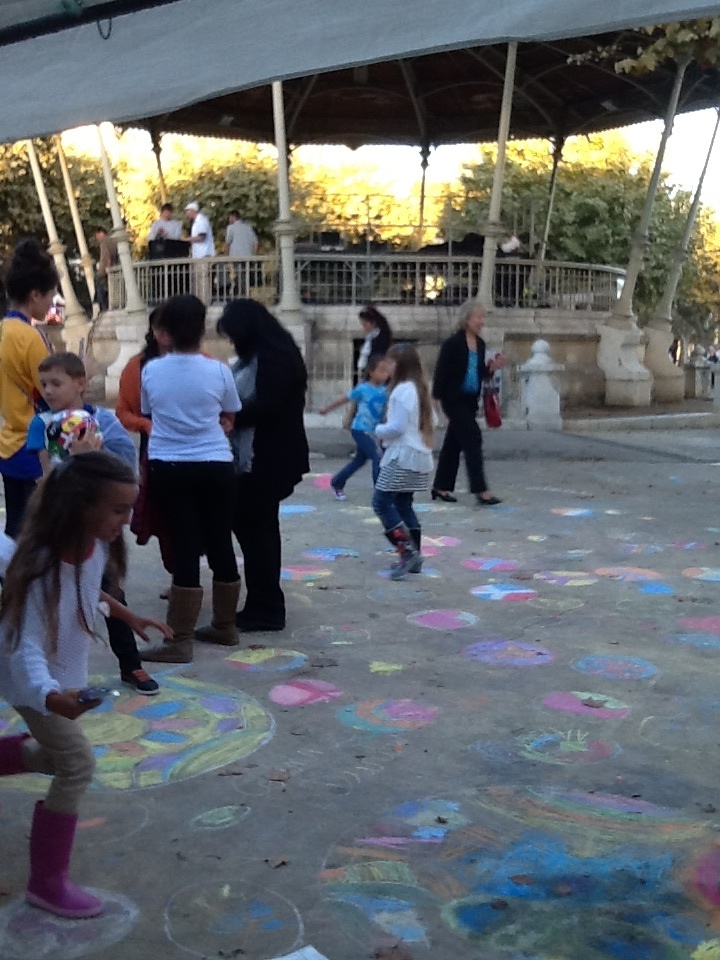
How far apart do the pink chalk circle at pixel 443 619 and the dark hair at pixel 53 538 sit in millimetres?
A: 3292

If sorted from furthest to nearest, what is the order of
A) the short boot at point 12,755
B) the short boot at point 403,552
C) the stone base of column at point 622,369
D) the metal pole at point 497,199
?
the stone base of column at point 622,369, the metal pole at point 497,199, the short boot at point 403,552, the short boot at point 12,755

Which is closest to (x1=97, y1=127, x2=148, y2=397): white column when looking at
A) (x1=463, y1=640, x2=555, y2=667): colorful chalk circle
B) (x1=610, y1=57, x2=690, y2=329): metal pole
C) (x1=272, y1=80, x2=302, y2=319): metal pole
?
(x1=272, y1=80, x2=302, y2=319): metal pole

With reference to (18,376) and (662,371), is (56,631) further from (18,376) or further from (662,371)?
(662,371)

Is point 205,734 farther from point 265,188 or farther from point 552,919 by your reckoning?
point 265,188

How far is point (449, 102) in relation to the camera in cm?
2602

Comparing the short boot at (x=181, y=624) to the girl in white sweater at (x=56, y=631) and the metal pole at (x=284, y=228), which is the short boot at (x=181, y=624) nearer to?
the girl in white sweater at (x=56, y=631)

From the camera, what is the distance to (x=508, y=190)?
34.7m

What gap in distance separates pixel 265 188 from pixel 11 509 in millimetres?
29648

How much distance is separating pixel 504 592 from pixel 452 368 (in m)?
3.54

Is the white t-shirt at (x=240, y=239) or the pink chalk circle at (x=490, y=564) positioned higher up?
the white t-shirt at (x=240, y=239)

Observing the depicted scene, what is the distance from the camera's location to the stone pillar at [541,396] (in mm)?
16797

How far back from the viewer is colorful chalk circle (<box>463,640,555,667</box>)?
5363 millimetres

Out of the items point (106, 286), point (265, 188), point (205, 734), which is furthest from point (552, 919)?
point (265, 188)

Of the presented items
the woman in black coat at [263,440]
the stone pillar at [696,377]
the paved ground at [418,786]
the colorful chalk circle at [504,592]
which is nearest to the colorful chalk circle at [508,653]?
the paved ground at [418,786]
